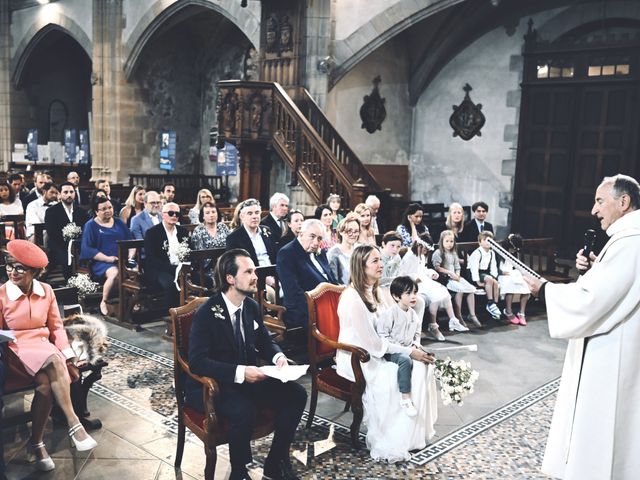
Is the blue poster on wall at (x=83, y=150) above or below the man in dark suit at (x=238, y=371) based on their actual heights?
above

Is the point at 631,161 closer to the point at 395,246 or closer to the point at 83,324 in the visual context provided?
the point at 395,246

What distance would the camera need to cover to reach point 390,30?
35.1ft

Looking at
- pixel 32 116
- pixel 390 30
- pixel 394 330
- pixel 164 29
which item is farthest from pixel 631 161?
pixel 32 116

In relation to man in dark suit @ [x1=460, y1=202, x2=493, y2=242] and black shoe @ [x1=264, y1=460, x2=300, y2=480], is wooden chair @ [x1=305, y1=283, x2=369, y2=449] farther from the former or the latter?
man in dark suit @ [x1=460, y1=202, x2=493, y2=242]

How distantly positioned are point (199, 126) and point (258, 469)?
14029 mm

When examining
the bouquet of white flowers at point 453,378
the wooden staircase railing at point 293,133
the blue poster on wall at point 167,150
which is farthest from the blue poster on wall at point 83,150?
the bouquet of white flowers at point 453,378

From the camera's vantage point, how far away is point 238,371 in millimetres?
3174

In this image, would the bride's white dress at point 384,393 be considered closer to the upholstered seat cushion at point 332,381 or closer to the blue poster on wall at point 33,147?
the upholstered seat cushion at point 332,381

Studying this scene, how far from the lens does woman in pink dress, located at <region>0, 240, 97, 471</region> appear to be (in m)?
3.47

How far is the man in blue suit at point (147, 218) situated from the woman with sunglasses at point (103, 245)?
45cm

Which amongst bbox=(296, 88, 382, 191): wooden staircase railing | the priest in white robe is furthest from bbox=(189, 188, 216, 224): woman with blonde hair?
the priest in white robe

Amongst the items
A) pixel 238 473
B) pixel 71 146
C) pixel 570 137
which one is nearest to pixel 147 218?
pixel 238 473

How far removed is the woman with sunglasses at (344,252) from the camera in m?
5.61

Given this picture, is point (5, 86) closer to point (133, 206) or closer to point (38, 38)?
point (38, 38)
